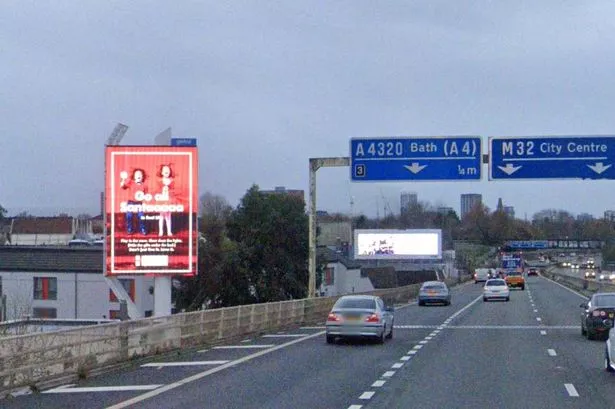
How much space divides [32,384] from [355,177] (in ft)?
70.1

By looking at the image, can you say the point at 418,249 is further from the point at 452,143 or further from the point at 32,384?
the point at 32,384

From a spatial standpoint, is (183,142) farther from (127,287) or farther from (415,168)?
(127,287)

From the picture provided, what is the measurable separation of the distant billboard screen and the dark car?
7955cm

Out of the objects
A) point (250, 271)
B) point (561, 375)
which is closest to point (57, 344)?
point (561, 375)

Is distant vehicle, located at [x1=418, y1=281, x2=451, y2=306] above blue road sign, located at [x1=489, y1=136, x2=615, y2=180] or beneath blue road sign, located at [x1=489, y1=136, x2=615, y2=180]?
beneath

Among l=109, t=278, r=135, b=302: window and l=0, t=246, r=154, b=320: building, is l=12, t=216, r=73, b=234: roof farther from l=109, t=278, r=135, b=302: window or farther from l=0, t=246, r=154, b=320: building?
l=109, t=278, r=135, b=302: window

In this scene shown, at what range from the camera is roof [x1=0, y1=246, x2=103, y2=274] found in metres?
57.1

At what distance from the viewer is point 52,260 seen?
57844 mm

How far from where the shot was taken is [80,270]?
5703 centimetres

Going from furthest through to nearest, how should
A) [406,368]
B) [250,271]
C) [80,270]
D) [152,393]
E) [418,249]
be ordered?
[418,249], [250,271], [80,270], [406,368], [152,393]

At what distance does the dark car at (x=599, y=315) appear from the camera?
29172mm

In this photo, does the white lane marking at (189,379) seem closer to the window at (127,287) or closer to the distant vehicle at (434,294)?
the window at (127,287)

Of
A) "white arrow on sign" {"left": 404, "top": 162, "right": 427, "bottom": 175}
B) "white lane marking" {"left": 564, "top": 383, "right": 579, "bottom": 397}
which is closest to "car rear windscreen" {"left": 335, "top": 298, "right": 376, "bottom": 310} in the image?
"white arrow on sign" {"left": 404, "top": 162, "right": 427, "bottom": 175}

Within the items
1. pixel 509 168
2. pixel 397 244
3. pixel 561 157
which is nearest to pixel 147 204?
pixel 509 168
